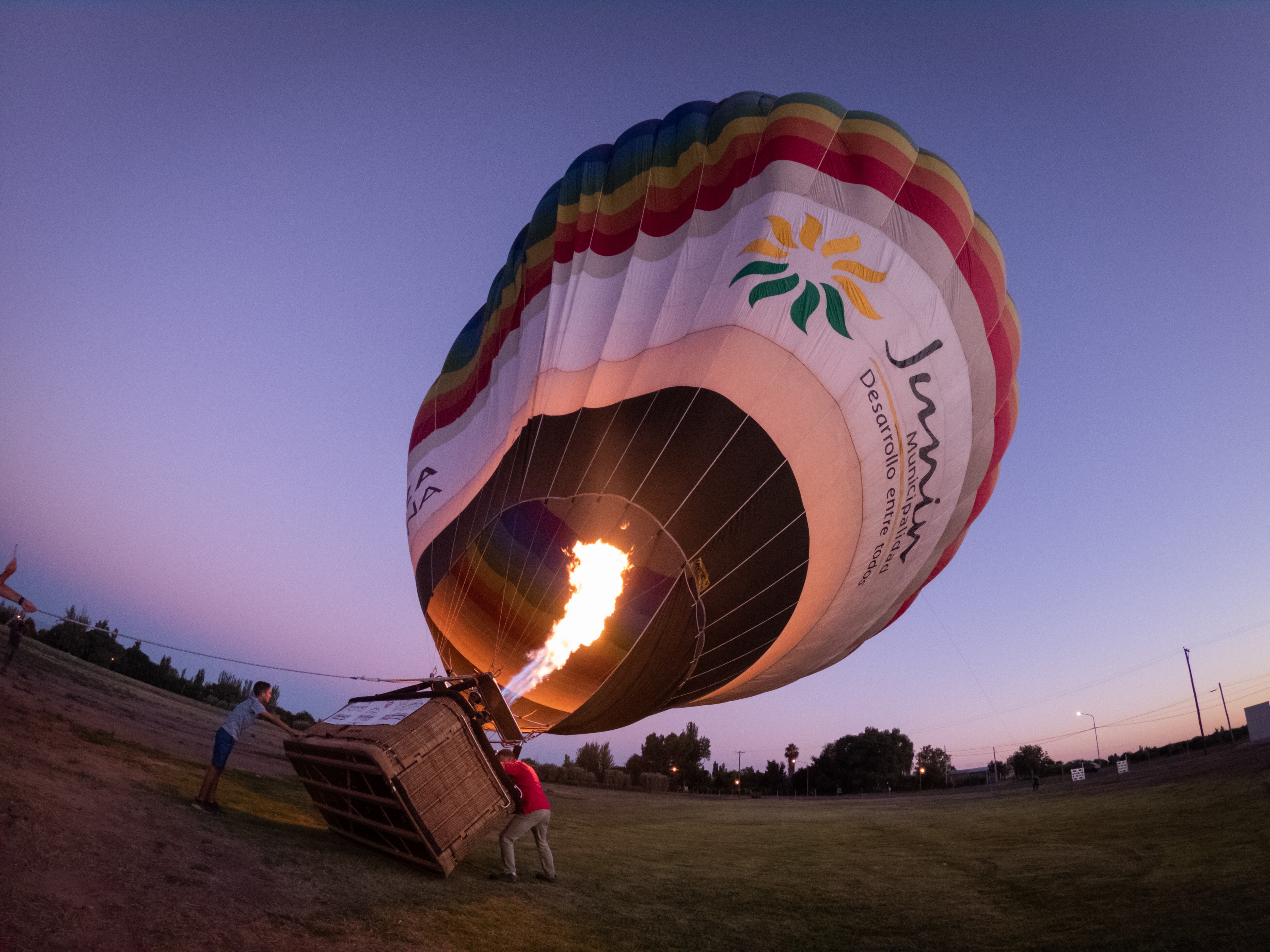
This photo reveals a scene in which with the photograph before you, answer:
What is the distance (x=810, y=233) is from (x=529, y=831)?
5.56m

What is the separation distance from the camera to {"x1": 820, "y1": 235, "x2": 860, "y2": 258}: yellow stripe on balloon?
6.16 meters

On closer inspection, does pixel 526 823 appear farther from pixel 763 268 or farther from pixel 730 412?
pixel 763 268

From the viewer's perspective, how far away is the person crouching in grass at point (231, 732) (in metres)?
4.48

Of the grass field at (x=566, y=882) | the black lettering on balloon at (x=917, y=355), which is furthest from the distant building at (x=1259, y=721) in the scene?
the black lettering on balloon at (x=917, y=355)

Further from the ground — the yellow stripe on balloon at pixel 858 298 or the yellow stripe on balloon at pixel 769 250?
the yellow stripe on balloon at pixel 769 250

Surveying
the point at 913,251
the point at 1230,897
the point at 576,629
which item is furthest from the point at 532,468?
the point at 1230,897

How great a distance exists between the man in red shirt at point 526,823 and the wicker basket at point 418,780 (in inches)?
14.4

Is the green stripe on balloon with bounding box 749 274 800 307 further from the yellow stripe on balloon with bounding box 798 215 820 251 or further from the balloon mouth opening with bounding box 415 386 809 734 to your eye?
the balloon mouth opening with bounding box 415 386 809 734

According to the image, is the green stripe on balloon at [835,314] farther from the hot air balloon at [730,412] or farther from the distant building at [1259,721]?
the distant building at [1259,721]

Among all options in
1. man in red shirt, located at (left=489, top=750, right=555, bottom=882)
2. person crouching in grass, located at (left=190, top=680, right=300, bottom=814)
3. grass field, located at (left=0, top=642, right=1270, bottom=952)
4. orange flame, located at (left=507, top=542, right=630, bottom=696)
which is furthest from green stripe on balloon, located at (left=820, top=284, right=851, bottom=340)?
person crouching in grass, located at (left=190, top=680, right=300, bottom=814)

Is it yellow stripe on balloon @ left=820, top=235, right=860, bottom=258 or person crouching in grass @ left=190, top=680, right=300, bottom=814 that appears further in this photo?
yellow stripe on balloon @ left=820, top=235, right=860, bottom=258

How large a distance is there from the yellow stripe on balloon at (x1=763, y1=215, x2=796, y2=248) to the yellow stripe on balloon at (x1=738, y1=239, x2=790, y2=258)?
6 cm

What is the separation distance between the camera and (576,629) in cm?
637

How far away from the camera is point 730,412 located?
20.3 feet
